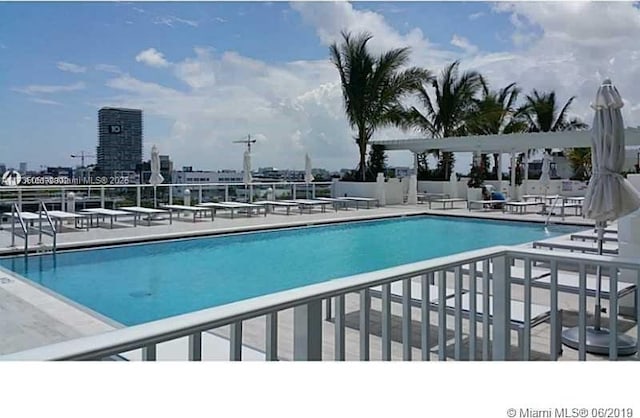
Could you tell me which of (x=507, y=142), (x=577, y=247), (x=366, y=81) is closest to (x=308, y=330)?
(x=577, y=247)

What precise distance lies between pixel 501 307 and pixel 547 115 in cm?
2610

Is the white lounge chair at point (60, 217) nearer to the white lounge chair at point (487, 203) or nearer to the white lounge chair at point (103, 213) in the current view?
the white lounge chair at point (103, 213)

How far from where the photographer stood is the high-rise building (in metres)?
17.1

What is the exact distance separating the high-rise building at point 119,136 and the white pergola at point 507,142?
850 centimetres

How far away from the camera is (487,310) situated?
9.16 feet

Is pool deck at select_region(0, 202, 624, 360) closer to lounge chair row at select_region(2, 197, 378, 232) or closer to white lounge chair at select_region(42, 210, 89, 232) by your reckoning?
white lounge chair at select_region(42, 210, 89, 232)

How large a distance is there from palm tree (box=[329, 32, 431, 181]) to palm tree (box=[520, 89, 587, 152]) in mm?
8279

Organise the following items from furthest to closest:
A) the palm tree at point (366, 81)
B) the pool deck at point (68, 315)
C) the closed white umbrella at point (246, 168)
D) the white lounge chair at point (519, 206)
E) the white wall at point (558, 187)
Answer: the palm tree at point (366, 81) → the white wall at point (558, 187) → the closed white umbrella at point (246, 168) → the white lounge chair at point (519, 206) → the pool deck at point (68, 315)

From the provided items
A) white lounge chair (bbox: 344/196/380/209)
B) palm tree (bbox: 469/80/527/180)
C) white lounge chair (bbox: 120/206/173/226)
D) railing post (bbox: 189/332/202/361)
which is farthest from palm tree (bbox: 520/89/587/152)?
railing post (bbox: 189/332/202/361)

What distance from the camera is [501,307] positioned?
9.07ft

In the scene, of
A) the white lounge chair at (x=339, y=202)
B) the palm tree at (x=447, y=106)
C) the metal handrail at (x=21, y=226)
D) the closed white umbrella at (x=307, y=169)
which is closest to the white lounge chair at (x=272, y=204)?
the white lounge chair at (x=339, y=202)

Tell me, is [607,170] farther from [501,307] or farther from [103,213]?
[103,213]

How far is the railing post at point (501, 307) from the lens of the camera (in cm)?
273
